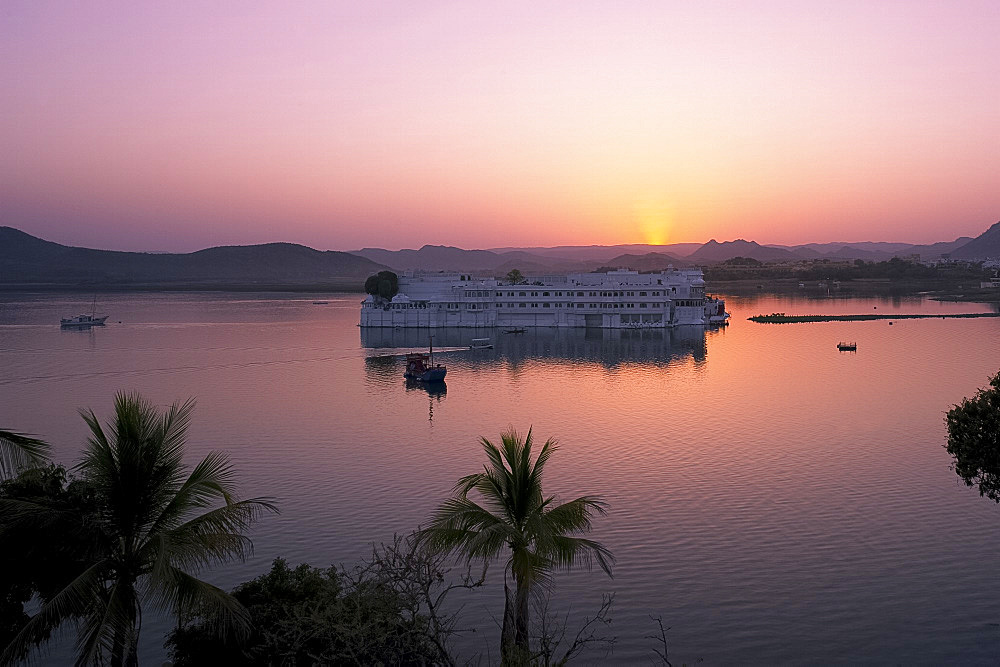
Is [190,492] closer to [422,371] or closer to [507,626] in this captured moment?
[507,626]

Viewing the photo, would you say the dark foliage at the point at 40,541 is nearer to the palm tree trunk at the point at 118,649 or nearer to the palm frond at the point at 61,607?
the palm frond at the point at 61,607

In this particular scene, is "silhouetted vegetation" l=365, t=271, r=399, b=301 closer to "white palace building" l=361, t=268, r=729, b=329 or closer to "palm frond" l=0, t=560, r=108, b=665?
"white palace building" l=361, t=268, r=729, b=329

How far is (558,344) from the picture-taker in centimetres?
10544

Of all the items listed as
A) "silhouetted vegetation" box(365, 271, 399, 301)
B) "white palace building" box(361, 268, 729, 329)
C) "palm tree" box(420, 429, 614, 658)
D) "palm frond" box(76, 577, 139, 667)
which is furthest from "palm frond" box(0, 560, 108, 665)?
"silhouetted vegetation" box(365, 271, 399, 301)

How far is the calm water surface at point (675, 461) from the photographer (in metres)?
23.0

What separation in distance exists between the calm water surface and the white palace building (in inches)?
1012

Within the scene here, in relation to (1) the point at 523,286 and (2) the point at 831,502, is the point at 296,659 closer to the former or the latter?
(2) the point at 831,502

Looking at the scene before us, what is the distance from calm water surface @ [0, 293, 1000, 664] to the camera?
23.0 m

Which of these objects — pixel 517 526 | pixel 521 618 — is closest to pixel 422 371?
pixel 521 618

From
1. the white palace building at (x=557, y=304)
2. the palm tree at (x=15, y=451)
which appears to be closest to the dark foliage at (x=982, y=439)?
the palm tree at (x=15, y=451)

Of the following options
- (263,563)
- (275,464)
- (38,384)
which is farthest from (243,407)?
(263,563)

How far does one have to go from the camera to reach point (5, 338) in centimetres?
11606

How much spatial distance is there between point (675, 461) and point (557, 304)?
90775 mm

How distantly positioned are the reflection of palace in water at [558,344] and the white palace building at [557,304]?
291cm
